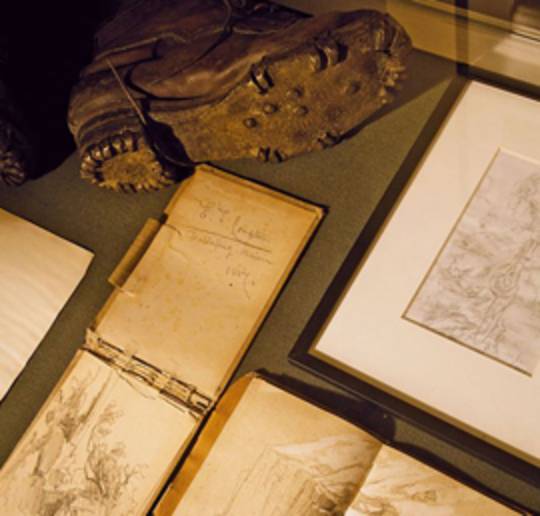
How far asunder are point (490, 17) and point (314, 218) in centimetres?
53

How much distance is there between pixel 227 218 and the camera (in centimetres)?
142

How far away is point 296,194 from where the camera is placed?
142 cm

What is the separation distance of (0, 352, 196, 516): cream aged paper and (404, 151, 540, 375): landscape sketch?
1.78 ft

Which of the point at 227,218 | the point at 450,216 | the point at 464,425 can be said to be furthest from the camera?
the point at 227,218

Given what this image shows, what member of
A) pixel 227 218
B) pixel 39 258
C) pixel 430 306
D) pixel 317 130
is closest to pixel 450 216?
pixel 430 306

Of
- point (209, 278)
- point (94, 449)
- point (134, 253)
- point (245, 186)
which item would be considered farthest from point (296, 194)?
point (94, 449)

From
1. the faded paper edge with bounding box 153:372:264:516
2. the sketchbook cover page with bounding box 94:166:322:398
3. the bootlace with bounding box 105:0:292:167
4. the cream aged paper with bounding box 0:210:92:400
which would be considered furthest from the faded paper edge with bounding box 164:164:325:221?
the faded paper edge with bounding box 153:372:264:516

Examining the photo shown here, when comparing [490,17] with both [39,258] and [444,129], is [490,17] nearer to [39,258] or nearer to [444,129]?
[444,129]

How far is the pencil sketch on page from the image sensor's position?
3.84 feet

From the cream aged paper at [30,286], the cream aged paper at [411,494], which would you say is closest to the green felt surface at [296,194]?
the cream aged paper at [30,286]

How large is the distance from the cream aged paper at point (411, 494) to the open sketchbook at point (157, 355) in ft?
1.12

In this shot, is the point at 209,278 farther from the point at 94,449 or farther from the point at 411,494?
the point at 411,494

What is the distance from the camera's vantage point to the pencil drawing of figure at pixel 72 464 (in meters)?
1.30

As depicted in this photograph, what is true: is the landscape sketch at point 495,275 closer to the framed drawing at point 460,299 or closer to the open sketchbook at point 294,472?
the framed drawing at point 460,299
